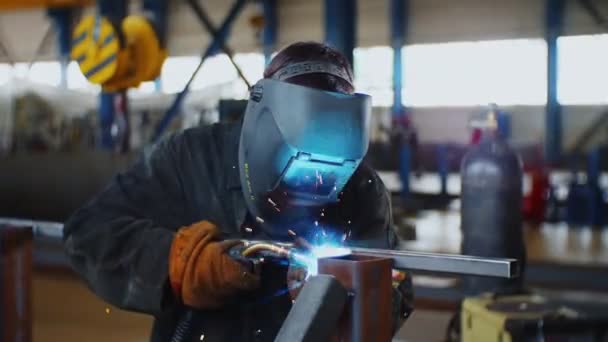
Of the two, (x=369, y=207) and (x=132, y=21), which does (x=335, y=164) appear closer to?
(x=369, y=207)

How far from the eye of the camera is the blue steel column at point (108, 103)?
637cm

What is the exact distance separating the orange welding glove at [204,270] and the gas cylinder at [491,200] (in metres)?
3.05

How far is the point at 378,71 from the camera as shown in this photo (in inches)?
482

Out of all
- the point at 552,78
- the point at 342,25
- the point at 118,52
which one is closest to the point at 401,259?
the point at 118,52

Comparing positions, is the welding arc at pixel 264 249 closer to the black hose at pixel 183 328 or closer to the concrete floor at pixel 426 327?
the black hose at pixel 183 328

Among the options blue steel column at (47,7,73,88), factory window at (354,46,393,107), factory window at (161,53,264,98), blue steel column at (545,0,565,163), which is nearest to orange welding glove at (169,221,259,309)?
factory window at (161,53,264,98)

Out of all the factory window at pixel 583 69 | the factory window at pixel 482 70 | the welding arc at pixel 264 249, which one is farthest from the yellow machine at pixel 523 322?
the factory window at pixel 482 70

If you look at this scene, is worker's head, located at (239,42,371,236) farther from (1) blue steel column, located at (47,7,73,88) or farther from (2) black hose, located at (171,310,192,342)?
(1) blue steel column, located at (47,7,73,88)

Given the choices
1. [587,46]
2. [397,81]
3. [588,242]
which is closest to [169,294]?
[588,242]

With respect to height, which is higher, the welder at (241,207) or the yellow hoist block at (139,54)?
the yellow hoist block at (139,54)

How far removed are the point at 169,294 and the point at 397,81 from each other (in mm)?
10606

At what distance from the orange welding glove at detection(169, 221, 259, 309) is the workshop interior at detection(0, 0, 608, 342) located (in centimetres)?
3

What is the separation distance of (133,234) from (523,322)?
1.65 meters

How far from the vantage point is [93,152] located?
20.4 ft
